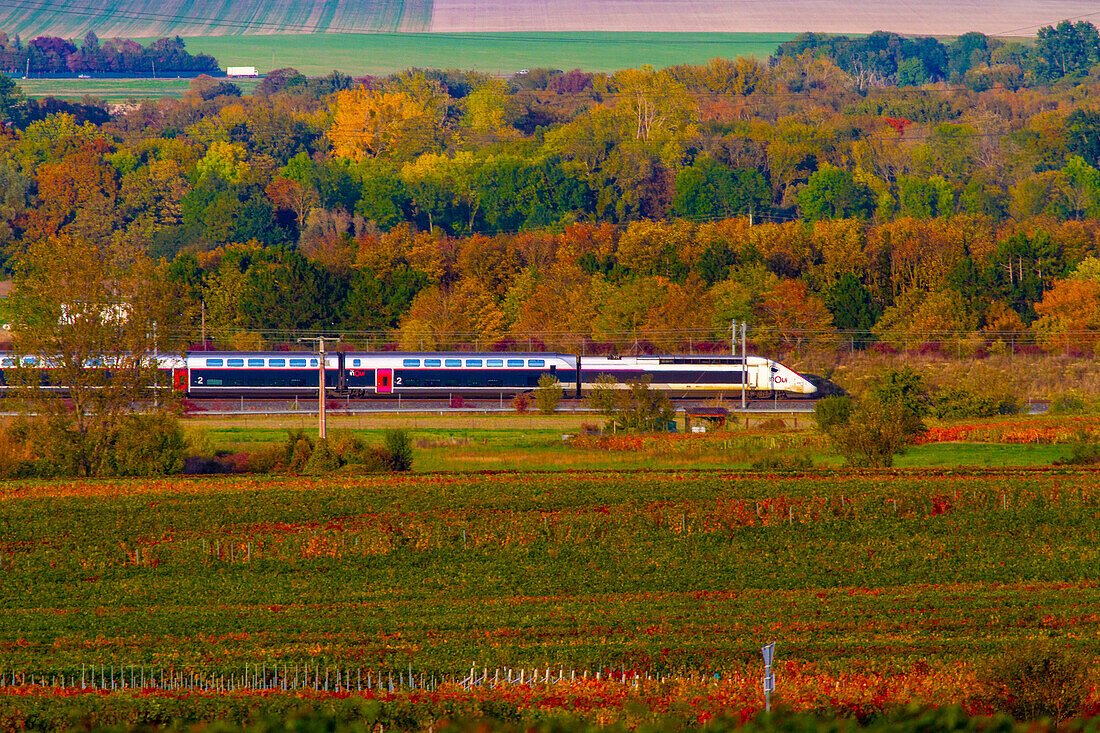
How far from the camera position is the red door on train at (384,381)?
80.6 m

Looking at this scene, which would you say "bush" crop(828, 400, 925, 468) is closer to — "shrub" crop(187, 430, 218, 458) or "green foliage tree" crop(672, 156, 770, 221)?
"shrub" crop(187, 430, 218, 458)

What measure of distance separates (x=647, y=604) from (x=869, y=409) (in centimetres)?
2592

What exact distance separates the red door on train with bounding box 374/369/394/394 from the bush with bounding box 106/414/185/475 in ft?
98.3

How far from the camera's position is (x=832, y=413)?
6122cm

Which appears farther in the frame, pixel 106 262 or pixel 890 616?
pixel 106 262

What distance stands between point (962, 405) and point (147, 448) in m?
45.1

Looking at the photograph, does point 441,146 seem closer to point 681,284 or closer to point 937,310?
point 681,284

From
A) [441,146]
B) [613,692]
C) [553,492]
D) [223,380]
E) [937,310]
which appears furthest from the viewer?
[441,146]

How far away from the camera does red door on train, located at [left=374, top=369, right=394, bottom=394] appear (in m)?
80.6

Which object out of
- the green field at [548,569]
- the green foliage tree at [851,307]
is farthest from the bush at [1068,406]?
the green foliage tree at [851,307]

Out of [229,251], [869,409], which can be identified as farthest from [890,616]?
[229,251]

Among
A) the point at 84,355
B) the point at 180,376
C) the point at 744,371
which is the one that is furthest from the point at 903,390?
the point at 84,355

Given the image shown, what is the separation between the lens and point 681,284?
370ft

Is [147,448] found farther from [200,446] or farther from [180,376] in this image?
[180,376]
